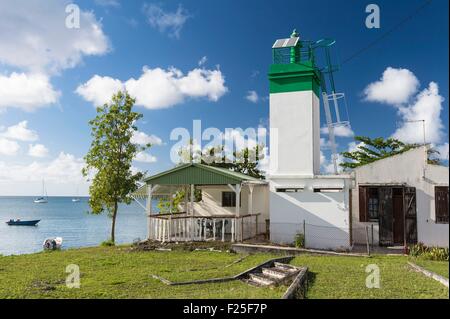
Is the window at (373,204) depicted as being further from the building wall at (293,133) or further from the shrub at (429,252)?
the shrub at (429,252)

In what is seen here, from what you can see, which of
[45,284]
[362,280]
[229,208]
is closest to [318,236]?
[362,280]

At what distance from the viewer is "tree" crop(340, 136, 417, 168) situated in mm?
27516

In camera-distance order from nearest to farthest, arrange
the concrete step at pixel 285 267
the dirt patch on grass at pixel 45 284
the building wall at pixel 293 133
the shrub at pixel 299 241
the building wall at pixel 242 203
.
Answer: the dirt patch on grass at pixel 45 284 → the concrete step at pixel 285 267 → the shrub at pixel 299 241 → the building wall at pixel 293 133 → the building wall at pixel 242 203

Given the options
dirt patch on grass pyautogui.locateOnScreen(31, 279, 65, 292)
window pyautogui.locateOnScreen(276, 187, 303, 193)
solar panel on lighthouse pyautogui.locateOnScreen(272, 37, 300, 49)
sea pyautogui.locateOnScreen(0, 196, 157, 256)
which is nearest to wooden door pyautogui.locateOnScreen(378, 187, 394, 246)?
window pyautogui.locateOnScreen(276, 187, 303, 193)

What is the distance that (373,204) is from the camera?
15.9 meters

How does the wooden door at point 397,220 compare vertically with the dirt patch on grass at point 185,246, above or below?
above

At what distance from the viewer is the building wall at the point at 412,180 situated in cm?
973

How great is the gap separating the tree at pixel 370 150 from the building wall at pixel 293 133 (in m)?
13.2

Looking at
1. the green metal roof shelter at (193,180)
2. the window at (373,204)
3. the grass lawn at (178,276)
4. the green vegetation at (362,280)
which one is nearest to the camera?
the green vegetation at (362,280)

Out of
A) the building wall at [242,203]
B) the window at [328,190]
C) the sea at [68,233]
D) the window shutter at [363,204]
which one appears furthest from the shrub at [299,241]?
the sea at [68,233]

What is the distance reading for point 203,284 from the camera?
940 centimetres

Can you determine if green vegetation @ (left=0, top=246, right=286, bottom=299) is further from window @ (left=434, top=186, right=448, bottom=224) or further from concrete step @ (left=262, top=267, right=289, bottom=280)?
window @ (left=434, top=186, right=448, bottom=224)

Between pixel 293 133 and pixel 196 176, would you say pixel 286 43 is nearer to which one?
pixel 293 133
